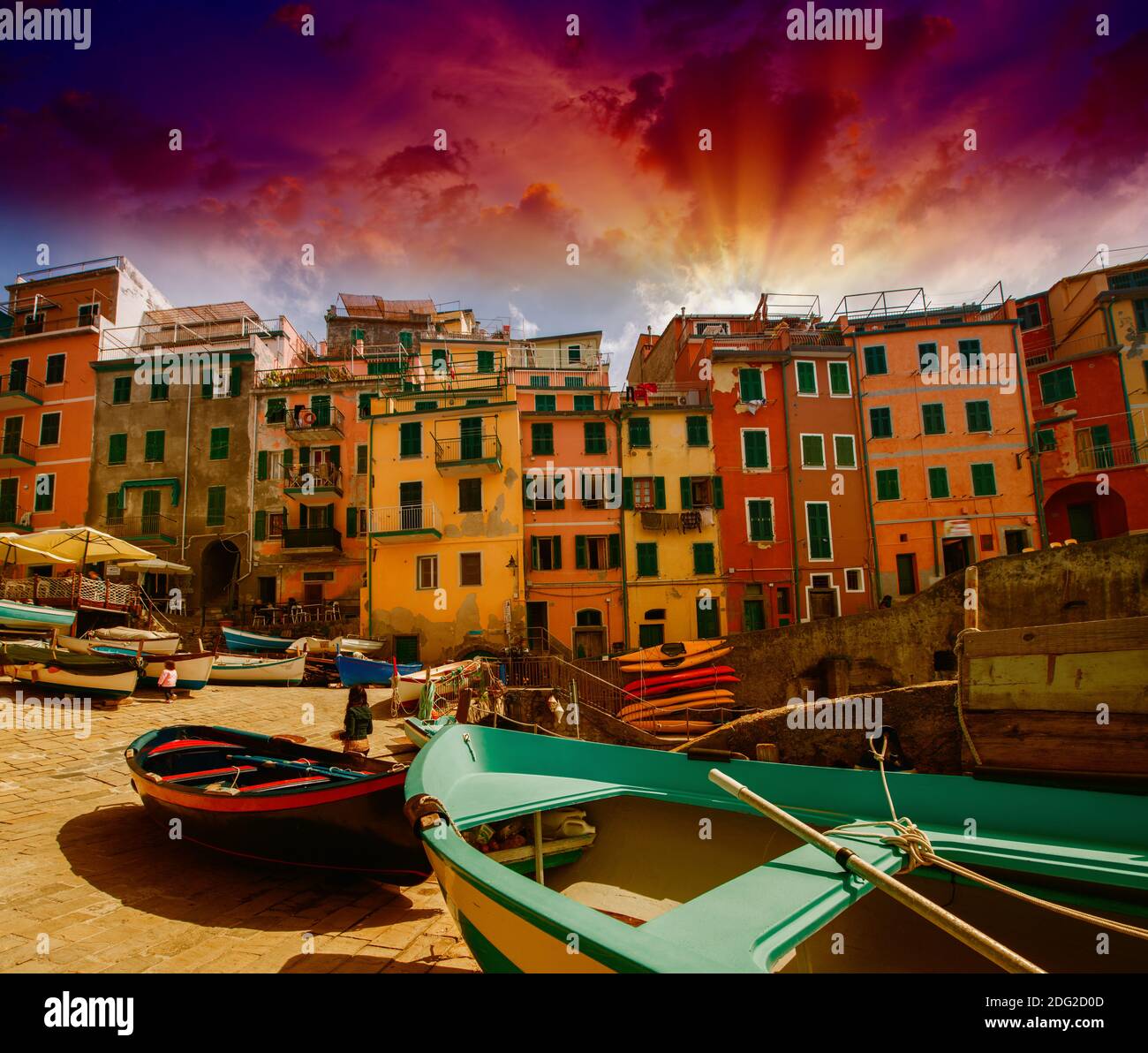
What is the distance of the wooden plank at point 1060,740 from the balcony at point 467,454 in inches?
841

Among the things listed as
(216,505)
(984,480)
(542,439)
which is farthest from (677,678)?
(216,505)

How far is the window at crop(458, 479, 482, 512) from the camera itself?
25.1 metres

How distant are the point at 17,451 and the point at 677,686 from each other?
34.8 metres

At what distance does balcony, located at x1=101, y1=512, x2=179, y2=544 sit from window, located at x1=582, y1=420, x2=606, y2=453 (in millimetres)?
20316

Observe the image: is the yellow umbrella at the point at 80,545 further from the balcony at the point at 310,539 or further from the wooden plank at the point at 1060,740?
the wooden plank at the point at 1060,740

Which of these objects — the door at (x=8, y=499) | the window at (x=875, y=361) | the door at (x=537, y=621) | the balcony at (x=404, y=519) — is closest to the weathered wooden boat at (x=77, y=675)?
the balcony at (x=404, y=519)

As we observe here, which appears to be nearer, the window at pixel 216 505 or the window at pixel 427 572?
the window at pixel 427 572

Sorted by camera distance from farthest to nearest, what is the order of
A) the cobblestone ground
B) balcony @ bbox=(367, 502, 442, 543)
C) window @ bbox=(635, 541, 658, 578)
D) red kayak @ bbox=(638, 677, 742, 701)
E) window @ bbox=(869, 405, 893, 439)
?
window @ bbox=(869, 405, 893, 439), window @ bbox=(635, 541, 658, 578), balcony @ bbox=(367, 502, 442, 543), red kayak @ bbox=(638, 677, 742, 701), the cobblestone ground

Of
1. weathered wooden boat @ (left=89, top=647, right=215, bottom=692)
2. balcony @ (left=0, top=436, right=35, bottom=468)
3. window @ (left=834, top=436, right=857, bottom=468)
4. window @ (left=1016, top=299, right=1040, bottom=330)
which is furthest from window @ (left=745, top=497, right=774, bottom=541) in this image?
balcony @ (left=0, top=436, right=35, bottom=468)

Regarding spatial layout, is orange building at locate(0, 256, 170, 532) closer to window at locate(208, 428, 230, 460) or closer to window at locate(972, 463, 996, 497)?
window at locate(208, 428, 230, 460)

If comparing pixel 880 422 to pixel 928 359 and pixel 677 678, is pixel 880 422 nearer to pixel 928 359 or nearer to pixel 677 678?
pixel 928 359

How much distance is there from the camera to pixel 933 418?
2648 cm

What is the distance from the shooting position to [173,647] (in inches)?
666

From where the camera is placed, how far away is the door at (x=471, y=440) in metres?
25.3
